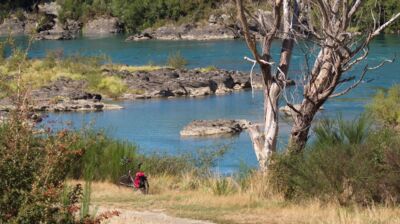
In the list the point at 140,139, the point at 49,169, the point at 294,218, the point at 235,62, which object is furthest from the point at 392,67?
the point at 49,169

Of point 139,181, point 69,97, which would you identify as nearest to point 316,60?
point 139,181

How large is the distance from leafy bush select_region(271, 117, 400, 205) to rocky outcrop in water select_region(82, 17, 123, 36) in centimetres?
10923

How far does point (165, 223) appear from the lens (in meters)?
10.1

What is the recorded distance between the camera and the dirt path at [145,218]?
A: 9788mm

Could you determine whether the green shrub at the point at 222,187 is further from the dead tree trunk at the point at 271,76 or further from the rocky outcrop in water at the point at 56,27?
the rocky outcrop in water at the point at 56,27

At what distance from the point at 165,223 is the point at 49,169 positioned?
145 inches

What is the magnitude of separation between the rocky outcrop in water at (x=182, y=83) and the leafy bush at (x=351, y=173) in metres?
36.2

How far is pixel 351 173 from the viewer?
11469 mm

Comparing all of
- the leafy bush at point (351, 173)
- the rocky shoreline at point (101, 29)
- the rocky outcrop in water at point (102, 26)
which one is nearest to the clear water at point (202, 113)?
the leafy bush at point (351, 173)

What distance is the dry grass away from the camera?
10344 mm

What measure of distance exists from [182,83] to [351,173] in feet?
128

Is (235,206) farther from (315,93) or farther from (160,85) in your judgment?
(160,85)

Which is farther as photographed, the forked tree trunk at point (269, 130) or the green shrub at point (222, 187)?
the forked tree trunk at point (269, 130)

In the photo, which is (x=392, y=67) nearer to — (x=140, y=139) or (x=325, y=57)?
(x=140, y=139)
